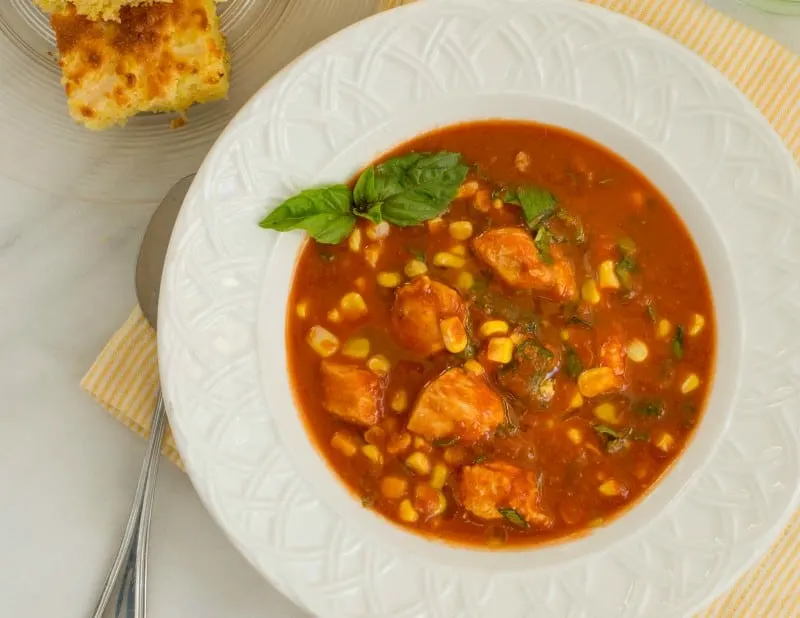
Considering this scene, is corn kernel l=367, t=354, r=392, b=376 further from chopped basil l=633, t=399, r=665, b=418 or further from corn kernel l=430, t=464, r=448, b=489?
Result: chopped basil l=633, t=399, r=665, b=418

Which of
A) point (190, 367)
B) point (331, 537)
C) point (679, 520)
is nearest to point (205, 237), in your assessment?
point (190, 367)

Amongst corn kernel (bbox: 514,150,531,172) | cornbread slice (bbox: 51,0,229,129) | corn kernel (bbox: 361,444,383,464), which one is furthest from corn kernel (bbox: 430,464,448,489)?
cornbread slice (bbox: 51,0,229,129)

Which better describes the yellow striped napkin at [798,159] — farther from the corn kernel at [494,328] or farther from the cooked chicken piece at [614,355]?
the corn kernel at [494,328]

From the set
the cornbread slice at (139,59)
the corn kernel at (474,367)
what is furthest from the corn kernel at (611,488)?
the cornbread slice at (139,59)

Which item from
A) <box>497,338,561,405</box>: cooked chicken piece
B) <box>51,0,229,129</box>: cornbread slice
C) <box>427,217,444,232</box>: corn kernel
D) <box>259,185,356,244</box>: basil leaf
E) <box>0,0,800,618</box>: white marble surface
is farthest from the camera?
<box>0,0,800,618</box>: white marble surface

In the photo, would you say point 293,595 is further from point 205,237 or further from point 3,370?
point 3,370

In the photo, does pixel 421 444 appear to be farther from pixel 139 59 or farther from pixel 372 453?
pixel 139 59
